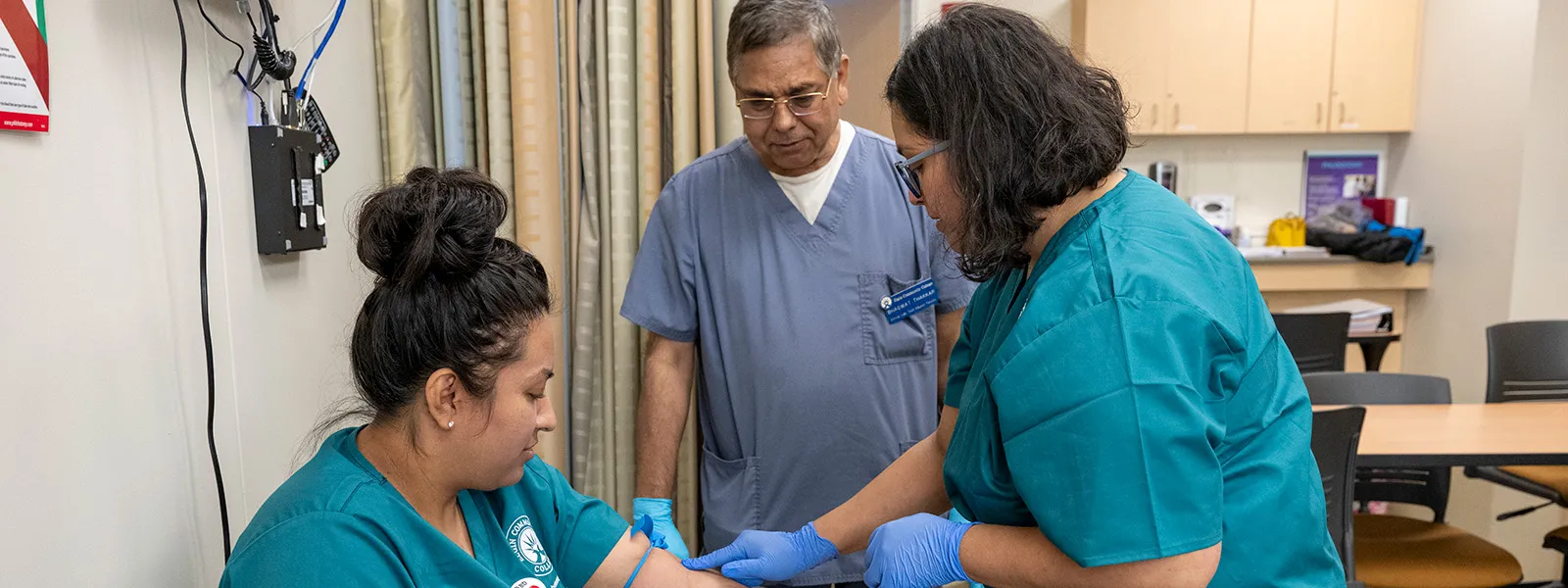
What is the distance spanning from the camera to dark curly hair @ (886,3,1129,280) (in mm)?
984

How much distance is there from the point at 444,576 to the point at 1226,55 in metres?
4.68

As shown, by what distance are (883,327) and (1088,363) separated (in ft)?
2.70

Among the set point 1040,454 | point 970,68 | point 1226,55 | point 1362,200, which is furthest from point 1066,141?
point 1362,200

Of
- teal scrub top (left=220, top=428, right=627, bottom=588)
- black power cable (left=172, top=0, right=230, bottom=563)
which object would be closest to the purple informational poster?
teal scrub top (left=220, top=428, right=627, bottom=588)

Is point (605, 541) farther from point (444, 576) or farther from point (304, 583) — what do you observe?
point (304, 583)

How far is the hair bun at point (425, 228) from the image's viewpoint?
1059mm

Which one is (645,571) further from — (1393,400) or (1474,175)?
(1474,175)

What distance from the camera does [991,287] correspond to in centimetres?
128

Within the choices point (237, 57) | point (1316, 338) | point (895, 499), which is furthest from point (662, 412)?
point (1316, 338)

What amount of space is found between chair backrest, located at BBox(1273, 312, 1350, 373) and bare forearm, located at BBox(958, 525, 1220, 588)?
94.6 inches

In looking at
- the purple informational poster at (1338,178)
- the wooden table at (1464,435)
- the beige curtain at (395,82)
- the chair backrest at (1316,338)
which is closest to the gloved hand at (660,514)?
the beige curtain at (395,82)

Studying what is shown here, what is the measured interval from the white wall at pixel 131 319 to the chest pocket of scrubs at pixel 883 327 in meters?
0.85

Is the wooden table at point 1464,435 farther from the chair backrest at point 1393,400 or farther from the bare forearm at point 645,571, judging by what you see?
the bare forearm at point 645,571

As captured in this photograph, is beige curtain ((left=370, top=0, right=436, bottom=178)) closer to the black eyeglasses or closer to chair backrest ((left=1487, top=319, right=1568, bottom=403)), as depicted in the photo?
the black eyeglasses
